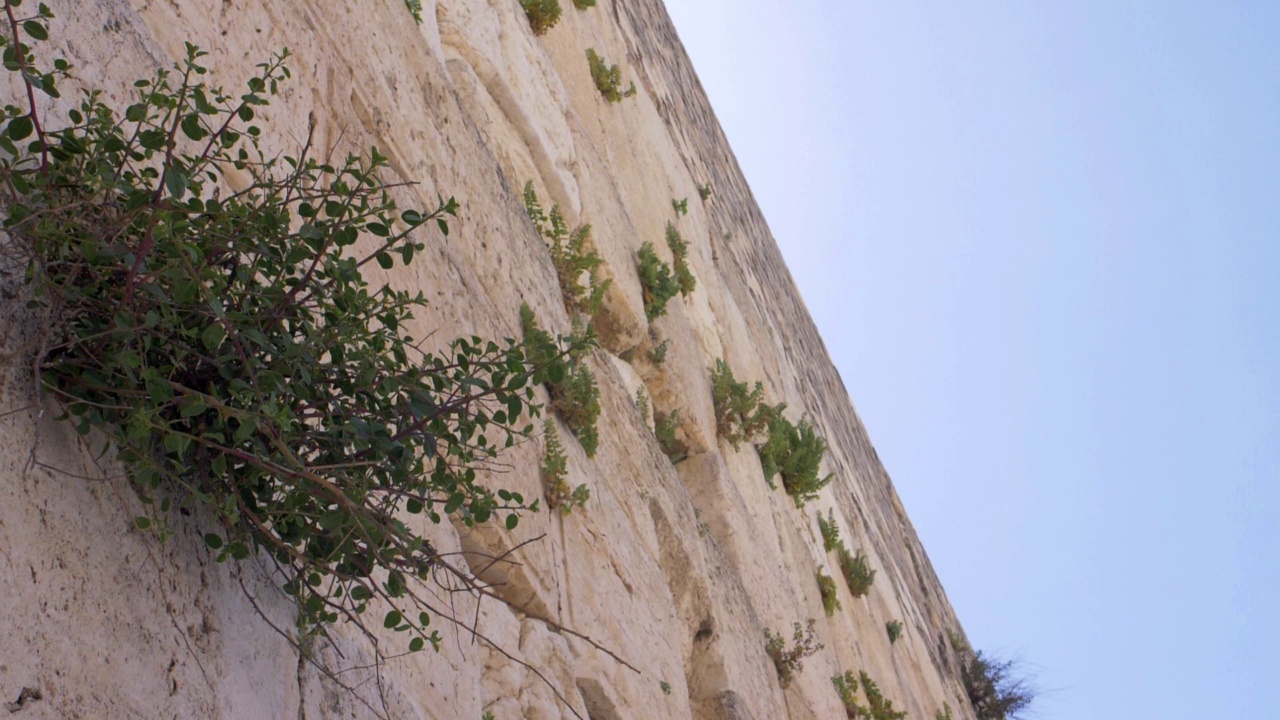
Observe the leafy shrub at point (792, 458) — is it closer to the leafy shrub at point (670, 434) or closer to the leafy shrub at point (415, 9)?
the leafy shrub at point (670, 434)

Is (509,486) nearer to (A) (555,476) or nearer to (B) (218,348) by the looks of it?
(A) (555,476)

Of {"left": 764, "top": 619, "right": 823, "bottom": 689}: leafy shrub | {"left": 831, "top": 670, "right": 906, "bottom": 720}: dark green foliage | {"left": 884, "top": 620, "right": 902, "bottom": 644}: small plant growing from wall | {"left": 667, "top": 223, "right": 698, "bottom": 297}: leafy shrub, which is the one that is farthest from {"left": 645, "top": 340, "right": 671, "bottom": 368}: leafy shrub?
{"left": 884, "top": 620, "right": 902, "bottom": 644}: small plant growing from wall

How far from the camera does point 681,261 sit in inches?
292

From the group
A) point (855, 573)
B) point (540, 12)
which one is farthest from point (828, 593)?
point (540, 12)

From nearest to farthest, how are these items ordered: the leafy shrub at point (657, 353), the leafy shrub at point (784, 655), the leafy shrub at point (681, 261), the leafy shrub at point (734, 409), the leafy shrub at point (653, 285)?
1. the leafy shrub at point (784, 655)
2. the leafy shrub at point (657, 353)
3. the leafy shrub at point (653, 285)
4. the leafy shrub at point (734, 409)
5. the leafy shrub at point (681, 261)

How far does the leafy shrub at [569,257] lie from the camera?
17.1 feet

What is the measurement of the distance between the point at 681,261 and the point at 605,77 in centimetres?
116

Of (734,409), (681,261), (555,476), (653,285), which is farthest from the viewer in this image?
(681,261)

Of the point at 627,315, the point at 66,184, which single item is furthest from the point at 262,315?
the point at 627,315

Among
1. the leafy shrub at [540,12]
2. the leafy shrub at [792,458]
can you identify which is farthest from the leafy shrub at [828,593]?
the leafy shrub at [540,12]

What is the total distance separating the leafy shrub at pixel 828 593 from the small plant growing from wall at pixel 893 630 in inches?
70.3

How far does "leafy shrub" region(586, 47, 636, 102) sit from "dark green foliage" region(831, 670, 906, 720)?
3606 millimetres

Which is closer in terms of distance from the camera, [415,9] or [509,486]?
[509,486]

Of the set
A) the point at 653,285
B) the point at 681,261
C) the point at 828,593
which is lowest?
the point at 828,593
